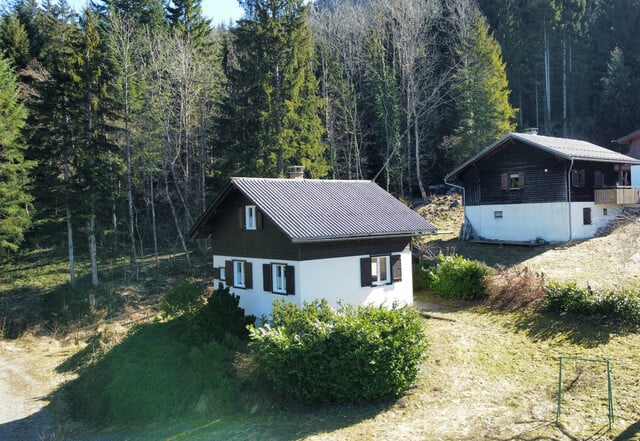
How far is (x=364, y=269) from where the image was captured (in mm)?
20719

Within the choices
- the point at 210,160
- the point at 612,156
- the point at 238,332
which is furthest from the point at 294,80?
the point at 612,156

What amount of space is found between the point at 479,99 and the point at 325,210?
2513cm

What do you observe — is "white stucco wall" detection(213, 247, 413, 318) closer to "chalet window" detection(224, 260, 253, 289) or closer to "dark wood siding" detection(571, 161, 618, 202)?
"chalet window" detection(224, 260, 253, 289)

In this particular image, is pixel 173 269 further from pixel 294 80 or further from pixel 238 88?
pixel 294 80

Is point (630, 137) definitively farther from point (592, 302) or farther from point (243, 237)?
point (243, 237)

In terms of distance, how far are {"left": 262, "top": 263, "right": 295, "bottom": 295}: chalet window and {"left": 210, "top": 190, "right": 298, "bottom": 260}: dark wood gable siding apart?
40 cm

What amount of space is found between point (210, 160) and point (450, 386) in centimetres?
2819

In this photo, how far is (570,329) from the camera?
17.6 metres

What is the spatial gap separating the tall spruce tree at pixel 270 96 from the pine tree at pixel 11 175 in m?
12.0

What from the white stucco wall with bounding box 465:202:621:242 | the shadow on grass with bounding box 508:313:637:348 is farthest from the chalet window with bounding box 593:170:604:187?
the shadow on grass with bounding box 508:313:637:348

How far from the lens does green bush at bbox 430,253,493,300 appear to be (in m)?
22.4

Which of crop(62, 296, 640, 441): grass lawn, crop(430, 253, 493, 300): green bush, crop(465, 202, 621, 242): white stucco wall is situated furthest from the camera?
crop(465, 202, 621, 242): white stucco wall

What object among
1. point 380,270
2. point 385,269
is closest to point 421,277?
point 385,269

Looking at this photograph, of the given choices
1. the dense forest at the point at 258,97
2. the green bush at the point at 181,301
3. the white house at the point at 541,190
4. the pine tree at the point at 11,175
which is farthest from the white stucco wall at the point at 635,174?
the pine tree at the point at 11,175
